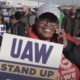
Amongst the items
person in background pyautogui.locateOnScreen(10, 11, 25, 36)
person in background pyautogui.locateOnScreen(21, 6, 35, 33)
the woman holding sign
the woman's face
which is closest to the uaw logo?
the woman holding sign

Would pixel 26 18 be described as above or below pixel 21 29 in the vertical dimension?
above

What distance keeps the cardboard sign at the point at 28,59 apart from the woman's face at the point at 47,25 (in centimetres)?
12

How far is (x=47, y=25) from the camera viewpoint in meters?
1.47

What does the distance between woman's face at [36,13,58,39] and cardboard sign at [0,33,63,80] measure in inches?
4.8

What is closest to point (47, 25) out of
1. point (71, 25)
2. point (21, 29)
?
point (21, 29)

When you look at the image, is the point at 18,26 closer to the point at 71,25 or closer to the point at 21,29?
the point at 21,29

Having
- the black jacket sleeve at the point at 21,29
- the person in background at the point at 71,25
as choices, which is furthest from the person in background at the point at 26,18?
the person in background at the point at 71,25

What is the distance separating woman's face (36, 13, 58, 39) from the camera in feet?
4.83

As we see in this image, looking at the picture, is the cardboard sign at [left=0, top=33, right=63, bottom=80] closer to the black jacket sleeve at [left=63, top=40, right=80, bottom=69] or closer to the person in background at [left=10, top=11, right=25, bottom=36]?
the black jacket sleeve at [left=63, top=40, right=80, bottom=69]

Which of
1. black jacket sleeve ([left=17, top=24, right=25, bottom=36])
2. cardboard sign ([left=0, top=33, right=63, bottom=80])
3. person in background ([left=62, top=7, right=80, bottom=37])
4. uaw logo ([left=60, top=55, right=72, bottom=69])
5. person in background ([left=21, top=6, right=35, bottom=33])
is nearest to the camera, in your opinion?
cardboard sign ([left=0, top=33, right=63, bottom=80])

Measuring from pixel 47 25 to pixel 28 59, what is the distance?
36 cm

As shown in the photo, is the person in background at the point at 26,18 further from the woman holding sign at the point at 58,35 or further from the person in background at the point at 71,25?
the woman holding sign at the point at 58,35

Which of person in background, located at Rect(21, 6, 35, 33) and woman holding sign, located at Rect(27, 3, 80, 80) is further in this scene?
person in background, located at Rect(21, 6, 35, 33)

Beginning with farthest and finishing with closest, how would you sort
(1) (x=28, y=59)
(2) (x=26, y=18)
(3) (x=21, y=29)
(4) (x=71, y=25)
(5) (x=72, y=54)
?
(4) (x=71, y=25) < (2) (x=26, y=18) < (3) (x=21, y=29) < (5) (x=72, y=54) < (1) (x=28, y=59)
